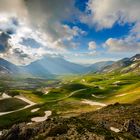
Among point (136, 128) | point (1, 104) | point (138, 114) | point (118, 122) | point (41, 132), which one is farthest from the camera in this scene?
point (1, 104)

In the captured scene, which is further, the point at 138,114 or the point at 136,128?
the point at 138,114

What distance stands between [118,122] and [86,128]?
27.0 metres

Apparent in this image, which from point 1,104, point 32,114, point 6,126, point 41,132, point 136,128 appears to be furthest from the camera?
point 1,104

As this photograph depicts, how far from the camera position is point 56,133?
65.4m

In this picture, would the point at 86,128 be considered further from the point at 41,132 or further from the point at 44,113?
the point at 44,113

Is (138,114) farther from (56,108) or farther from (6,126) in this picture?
(56,108)

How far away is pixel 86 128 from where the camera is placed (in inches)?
2712

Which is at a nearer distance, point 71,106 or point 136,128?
point 136,128

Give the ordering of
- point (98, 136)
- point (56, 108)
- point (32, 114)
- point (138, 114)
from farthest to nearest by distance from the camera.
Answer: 1. point (56, 108)
2. point (32, 114)
3. point (138, 114)
4. point (98, 136)

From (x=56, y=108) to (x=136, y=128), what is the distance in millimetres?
99464

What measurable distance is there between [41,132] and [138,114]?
186ft

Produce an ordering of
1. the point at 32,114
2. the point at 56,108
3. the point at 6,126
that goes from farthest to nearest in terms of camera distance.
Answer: the point at 56,108, the point at 32,114, the point at 6,126

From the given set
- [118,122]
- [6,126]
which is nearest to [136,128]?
[118,122]

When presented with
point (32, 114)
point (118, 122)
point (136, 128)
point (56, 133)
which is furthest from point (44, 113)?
point (56, 133)
